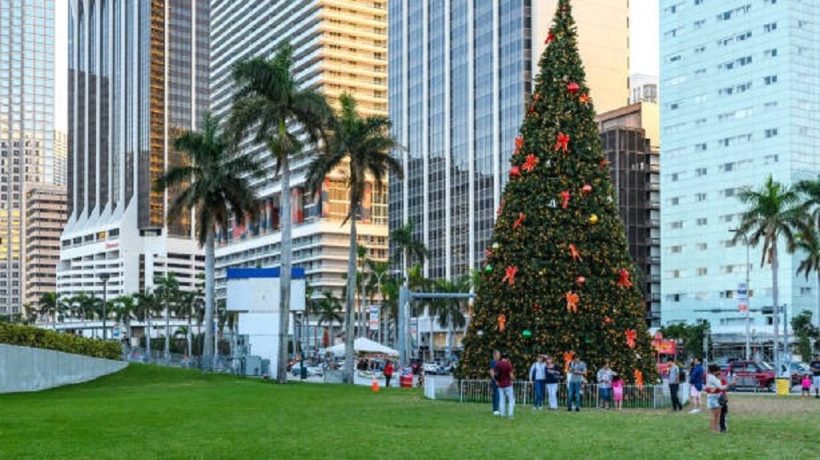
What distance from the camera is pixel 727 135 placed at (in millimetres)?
130500

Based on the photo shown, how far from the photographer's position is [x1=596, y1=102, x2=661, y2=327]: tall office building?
477 feet

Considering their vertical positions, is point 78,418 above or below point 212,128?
below

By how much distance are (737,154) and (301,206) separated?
83650mm

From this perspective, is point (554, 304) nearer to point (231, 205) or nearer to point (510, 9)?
point (231, 205)

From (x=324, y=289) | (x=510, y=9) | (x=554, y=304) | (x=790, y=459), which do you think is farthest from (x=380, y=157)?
(x=324, y=289)

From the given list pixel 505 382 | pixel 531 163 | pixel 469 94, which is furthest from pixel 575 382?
pixel 469 94

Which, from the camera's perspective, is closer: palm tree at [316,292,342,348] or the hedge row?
the hedge row

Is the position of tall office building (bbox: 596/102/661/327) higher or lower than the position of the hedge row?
higher

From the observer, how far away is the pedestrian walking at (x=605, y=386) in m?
34.4

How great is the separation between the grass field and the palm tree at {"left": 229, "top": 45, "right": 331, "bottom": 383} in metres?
18.0

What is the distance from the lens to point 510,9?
146625 mm

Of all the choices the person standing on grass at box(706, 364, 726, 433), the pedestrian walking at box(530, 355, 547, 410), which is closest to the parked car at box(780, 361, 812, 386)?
the pedestrian walking at box(530, 355, 547, 410)

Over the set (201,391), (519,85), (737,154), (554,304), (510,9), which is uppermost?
(510,9)

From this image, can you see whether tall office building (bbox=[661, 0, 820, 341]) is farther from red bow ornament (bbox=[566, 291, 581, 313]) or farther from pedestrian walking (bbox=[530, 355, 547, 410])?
pedestrian walking (bbox=[530, 355, 547, 410])
